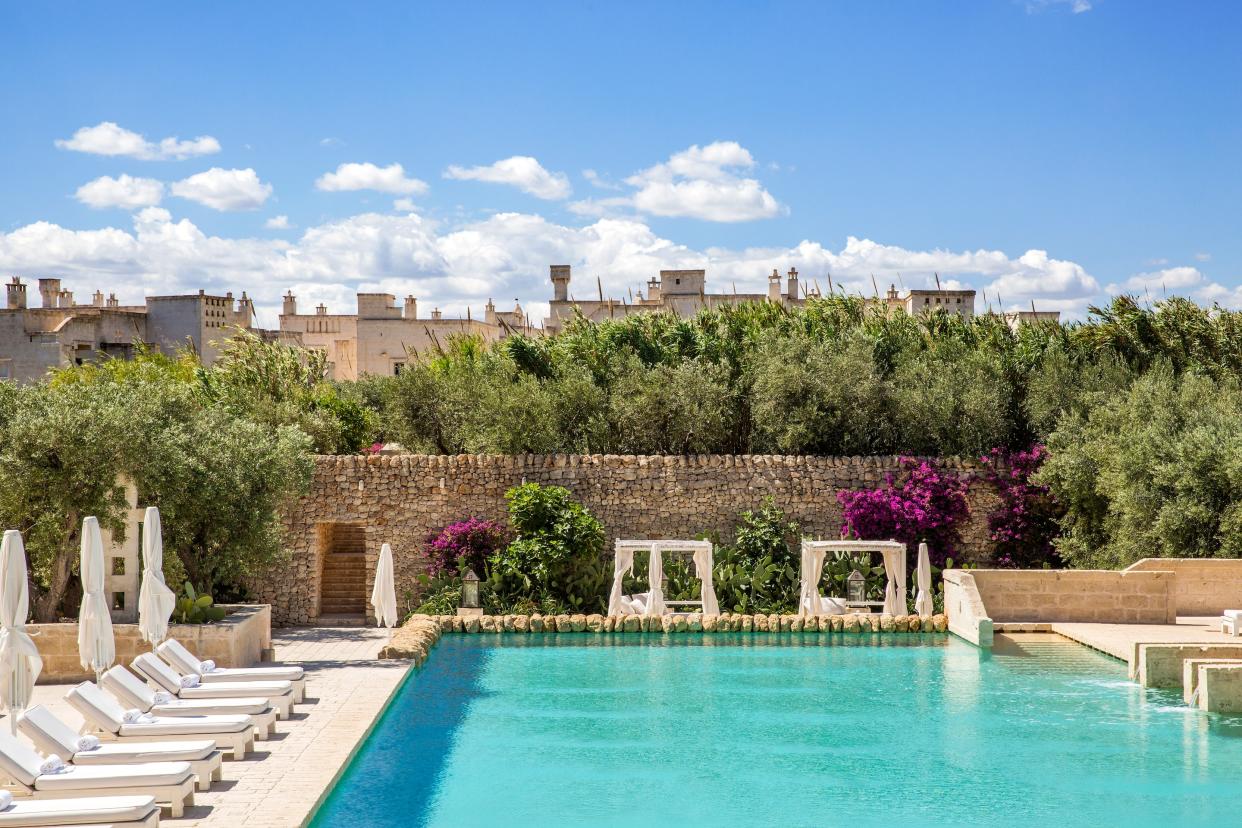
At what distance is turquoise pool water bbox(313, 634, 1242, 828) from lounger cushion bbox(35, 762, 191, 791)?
133cm

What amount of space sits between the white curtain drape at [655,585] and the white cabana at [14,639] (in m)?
11.1

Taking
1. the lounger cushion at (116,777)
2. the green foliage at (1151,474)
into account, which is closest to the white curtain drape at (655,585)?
the green foliage at (1151,474)

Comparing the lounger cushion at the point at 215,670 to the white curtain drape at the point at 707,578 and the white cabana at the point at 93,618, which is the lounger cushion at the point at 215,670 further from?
the white curtain drape at the point at 707,578

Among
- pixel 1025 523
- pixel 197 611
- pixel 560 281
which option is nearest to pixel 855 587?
pixel 1025 523

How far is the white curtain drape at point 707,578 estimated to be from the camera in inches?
825

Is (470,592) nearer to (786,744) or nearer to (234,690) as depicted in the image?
(234,690)

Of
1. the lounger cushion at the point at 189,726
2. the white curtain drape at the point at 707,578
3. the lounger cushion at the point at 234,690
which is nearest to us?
the lounger cushion at the point at 189,726

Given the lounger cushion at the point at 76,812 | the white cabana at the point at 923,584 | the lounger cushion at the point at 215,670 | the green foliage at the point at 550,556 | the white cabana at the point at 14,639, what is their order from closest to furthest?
the lounger cushion at the point at 76,812, the white cabana at the point at 14,639, the lounger cushion at the point at 215,670, the white cabana at the point at 923,584, the green foliage at the point at 550,556

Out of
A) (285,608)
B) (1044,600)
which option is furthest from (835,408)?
(285,608)

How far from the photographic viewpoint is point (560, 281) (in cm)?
5134

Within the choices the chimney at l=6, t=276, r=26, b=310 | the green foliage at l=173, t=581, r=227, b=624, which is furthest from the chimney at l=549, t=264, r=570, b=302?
the green foliage at l=173, t=581, r=227, b=624

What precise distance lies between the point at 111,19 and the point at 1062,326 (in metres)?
21.2

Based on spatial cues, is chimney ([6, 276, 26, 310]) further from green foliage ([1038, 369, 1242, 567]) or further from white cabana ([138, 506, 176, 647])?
green foliage ([1038, 369, 1242, 567])

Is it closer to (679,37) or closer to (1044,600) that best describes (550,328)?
(679,37)
